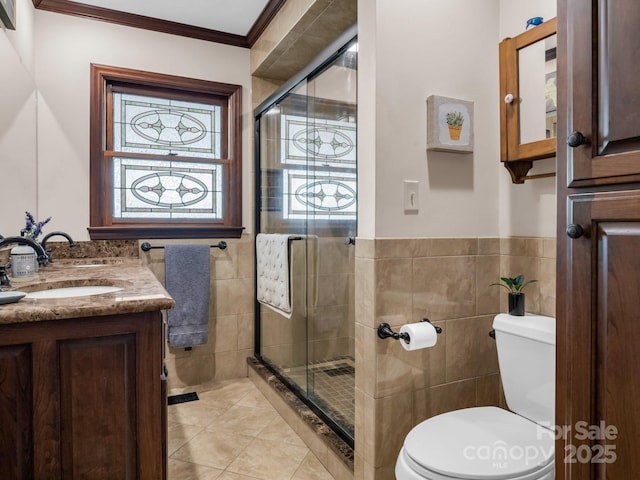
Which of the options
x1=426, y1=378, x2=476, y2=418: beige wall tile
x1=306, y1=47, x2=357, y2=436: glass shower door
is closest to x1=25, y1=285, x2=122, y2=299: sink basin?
x1=306, y1=47, x2=357, y2=436: glass shower door

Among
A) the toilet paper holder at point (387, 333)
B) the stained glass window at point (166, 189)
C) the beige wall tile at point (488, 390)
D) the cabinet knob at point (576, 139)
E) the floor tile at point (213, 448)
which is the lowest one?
the floor tile at point (213, 448)

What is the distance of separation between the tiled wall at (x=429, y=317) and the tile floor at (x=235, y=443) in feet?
1.51

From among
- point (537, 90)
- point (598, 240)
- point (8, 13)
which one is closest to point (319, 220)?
point (537, 90)

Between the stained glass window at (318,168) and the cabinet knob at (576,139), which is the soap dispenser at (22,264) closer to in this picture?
the stained glass window at (318,168)

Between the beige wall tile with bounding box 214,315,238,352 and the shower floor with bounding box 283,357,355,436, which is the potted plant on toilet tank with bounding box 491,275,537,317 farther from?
the beige wall tile with bounding box 214,315,238,352

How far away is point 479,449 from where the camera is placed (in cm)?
122

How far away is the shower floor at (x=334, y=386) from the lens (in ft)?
6.36

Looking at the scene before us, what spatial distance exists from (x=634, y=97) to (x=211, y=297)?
2.61 m

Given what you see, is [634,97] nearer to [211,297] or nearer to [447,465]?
[447,465]

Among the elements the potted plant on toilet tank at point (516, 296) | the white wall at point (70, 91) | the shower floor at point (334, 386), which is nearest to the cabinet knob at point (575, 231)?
the potted plant on toilet tank at point (516, 296)

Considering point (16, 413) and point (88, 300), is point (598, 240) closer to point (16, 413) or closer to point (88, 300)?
point (88, 300)

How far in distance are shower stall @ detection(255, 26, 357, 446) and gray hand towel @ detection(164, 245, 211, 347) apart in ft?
1.62

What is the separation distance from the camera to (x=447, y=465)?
44.7 inches

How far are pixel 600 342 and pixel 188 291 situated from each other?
235 centimetres
